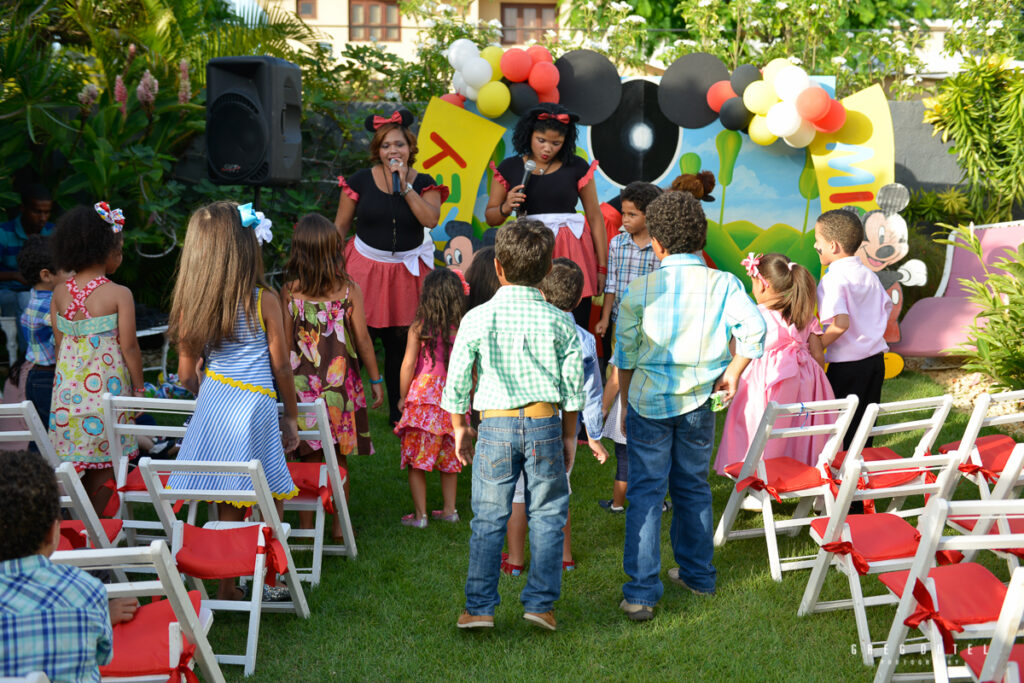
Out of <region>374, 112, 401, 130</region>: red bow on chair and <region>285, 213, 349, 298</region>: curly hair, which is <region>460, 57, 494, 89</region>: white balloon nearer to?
<region>374, 112, 401, 130</region>: red bow on chair

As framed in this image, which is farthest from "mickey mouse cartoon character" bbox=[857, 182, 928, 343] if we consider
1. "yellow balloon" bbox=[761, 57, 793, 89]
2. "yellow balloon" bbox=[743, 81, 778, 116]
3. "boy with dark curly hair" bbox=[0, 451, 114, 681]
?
"boy with dark curly hair" bbox=[0, 451, 114, 681]

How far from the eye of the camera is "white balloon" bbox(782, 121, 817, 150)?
7219 mm

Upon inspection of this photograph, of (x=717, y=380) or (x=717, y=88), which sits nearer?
A: (x=717, y=380)

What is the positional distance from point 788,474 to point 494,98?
4442 millimetres

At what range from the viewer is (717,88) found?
753 cm

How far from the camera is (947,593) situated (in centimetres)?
265

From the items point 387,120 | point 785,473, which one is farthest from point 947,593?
point 387,120

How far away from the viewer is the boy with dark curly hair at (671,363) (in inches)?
130

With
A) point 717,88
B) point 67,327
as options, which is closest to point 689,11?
point 717,88

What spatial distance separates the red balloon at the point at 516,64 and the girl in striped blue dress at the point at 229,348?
174 inches

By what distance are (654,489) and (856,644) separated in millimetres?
887

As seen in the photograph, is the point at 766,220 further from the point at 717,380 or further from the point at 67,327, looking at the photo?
the point at 67,327

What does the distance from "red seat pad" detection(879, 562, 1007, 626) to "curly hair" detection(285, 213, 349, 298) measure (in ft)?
8.23

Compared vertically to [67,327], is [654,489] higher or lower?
lower
